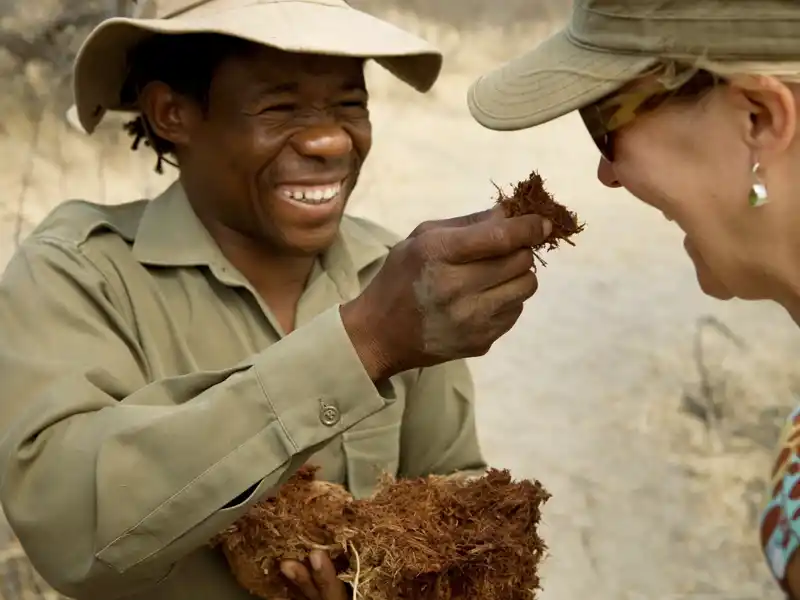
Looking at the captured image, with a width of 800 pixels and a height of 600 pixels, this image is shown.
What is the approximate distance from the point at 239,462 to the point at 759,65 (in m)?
0.65

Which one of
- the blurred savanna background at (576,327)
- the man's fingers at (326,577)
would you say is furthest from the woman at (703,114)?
the blurred savanna background at (576,327)

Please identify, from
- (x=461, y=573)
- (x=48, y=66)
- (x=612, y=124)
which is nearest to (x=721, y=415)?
(x=461, y=573)

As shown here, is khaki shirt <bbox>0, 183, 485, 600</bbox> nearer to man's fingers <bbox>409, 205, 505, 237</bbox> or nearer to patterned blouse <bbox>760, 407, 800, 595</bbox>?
man's fingers <bbox>409, 205, 505, 237</bbox>

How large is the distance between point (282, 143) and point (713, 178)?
630 mm

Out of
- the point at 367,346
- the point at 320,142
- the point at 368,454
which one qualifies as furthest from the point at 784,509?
the point at 320,142

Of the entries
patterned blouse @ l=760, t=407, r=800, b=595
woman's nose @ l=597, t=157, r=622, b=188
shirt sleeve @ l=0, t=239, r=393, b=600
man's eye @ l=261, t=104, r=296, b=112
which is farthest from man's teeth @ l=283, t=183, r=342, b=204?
patterned blouse @ l=760, t=407, r=800, b=595

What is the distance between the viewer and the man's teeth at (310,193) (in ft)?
4.39

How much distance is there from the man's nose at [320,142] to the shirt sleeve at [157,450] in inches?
13.1

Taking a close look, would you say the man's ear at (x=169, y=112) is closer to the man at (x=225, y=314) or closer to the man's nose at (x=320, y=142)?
the man at (x=225, y=314)

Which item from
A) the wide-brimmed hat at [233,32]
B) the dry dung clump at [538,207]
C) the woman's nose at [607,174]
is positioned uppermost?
the wide-brimmed hat at [233,32]

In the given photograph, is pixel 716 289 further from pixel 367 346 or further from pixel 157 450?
pixel 157 450

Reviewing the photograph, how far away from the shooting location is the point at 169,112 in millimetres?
1420

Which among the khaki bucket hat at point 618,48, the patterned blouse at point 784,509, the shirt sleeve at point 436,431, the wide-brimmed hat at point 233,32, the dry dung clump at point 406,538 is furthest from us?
the shirt sleeve at point 436,431

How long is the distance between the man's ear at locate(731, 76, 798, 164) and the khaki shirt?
0.46 m
